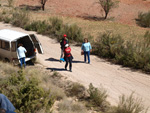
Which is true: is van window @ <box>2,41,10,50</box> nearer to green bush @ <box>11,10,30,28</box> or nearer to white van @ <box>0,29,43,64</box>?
white van @ <box>0,29,43,64</box>

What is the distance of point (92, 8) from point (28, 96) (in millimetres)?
25837

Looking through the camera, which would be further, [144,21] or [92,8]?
[92,8]

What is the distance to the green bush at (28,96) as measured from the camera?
711 centimetres

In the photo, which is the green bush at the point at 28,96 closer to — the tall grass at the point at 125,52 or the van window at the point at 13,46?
the van window at the point at 13,46

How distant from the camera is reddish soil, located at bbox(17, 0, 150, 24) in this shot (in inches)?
1133

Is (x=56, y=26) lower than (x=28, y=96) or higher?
higher

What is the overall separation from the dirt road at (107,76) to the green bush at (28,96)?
2.96 m

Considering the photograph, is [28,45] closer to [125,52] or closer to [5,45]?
[5,45]

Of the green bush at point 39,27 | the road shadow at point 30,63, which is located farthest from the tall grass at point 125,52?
the green bush at point 39,27

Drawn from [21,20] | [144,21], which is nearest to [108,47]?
[21,20]

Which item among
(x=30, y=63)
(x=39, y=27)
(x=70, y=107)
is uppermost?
(x=39, y=27)

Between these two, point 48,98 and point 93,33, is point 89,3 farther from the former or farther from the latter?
point 48,98

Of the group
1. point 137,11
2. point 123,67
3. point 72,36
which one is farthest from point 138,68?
point 137,11

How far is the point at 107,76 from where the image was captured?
453 inches
